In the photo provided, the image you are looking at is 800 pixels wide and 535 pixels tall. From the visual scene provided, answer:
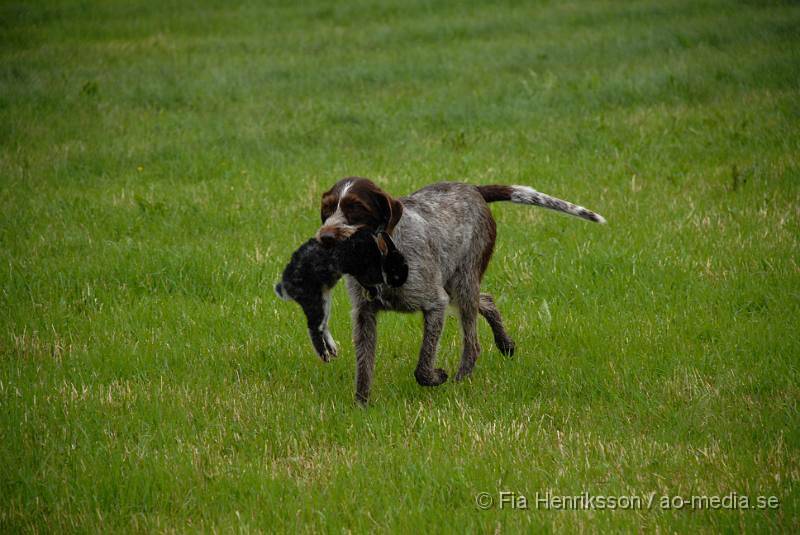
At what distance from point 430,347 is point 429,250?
69 centimetres

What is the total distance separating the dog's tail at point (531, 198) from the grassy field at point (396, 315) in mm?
960

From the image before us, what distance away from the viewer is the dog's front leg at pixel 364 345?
5887 mm

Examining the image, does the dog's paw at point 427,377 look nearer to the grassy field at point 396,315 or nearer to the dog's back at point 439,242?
the grassy field at point 396,315

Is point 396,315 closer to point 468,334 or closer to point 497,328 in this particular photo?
point 497,328

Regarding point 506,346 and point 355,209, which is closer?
point 355,209

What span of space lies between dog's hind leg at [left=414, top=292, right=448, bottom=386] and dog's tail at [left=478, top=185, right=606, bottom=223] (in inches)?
47.4

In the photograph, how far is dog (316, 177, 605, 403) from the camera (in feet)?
17.5

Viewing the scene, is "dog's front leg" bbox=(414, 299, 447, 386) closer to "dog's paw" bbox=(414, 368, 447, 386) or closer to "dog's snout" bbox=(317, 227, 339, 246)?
"dog's paw" bbox=(414, 368, 447, 386)

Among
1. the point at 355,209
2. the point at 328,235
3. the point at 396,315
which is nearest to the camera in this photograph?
the point at 328,235

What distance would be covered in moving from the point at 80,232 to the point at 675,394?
664 centimetres

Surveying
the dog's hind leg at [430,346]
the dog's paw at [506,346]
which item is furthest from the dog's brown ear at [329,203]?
the dog's paw at [506,346]

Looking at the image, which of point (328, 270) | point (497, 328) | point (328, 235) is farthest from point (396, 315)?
point (328, 235)

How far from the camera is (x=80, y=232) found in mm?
9391

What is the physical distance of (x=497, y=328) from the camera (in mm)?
6703
